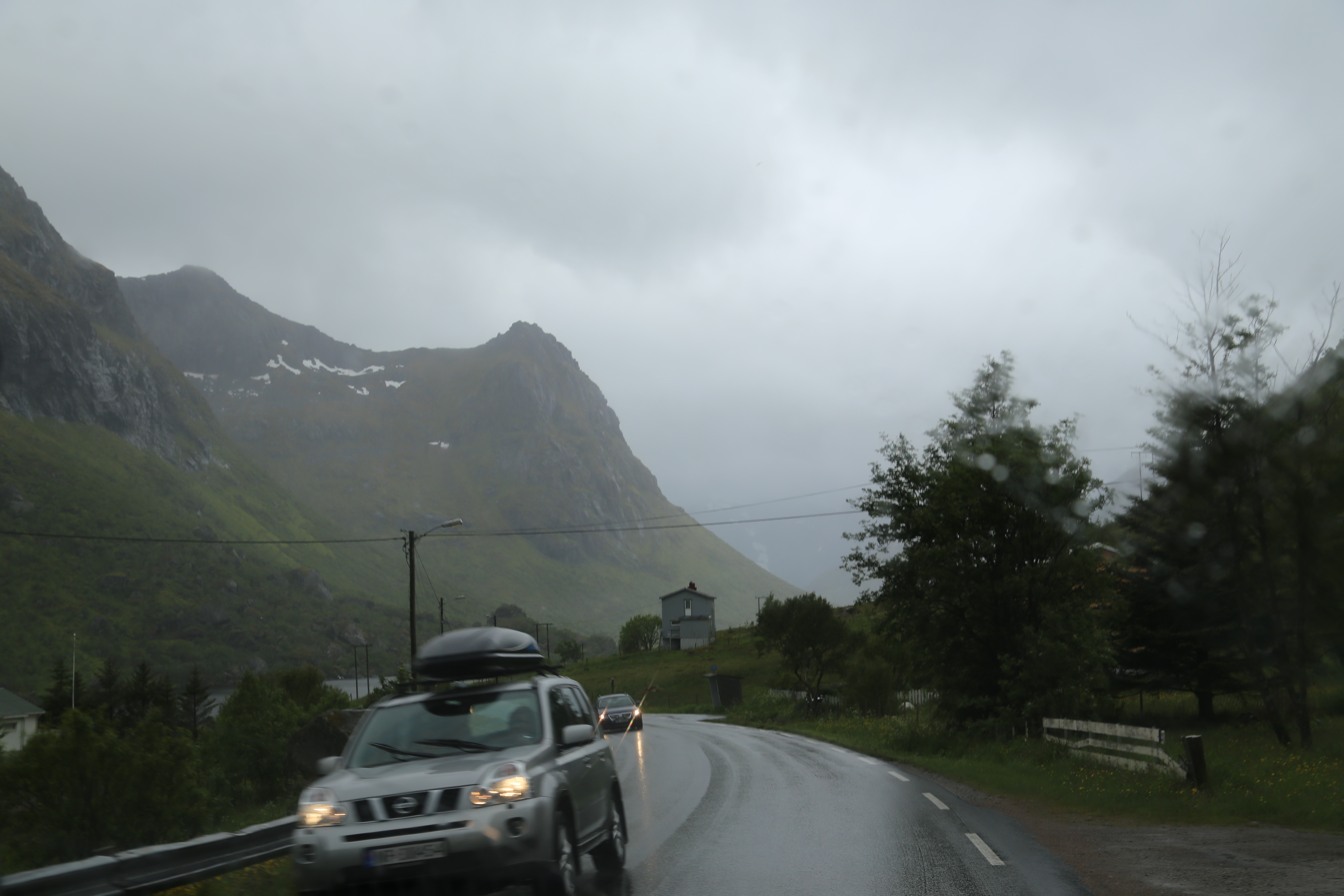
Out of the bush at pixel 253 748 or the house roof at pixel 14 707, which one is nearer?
the bush at pixel 253 748

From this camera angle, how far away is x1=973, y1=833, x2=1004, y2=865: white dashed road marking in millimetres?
9664

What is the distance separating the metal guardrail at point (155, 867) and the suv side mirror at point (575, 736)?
118 inches

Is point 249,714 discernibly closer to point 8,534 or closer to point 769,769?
point 769,769

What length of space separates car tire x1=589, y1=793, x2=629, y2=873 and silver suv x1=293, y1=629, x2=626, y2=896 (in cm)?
2

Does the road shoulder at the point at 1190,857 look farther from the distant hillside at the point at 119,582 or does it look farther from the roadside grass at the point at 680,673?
the distant hillside at the point at 119,582

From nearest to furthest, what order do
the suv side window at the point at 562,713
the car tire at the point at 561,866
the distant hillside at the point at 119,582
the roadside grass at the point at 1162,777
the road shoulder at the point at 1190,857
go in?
the car tire at the point at 561,866 → the road shoulder at the point at 1190,857 → the suv side window at the point at 562,713 → the roadside grass at the point at 1162,777 → the distant hillside at the point at 119,582

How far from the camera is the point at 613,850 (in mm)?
9352

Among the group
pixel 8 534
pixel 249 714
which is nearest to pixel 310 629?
pixel 8 534

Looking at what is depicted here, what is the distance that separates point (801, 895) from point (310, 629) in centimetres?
18985

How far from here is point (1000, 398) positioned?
30016mm

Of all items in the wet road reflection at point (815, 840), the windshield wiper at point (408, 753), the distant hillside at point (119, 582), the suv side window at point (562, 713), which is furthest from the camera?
the distant hillside at point (119, 582)

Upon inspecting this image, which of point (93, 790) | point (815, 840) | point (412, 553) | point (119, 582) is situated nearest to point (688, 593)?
point (412, 553)

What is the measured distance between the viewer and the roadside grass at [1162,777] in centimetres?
1319

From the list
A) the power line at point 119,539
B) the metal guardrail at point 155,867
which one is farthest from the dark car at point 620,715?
the power line at point 119,539
